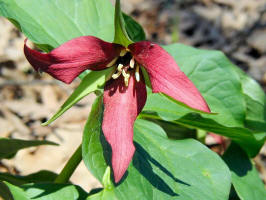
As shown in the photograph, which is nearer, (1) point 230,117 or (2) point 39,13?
(2) point 39,13

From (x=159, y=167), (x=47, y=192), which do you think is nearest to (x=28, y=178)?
(x=47, y=192)

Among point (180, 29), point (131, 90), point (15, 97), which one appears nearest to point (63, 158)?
point (15, 97)

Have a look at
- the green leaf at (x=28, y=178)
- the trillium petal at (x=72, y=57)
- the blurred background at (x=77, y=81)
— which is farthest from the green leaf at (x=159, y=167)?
the blurred background at (x=77, y=81)

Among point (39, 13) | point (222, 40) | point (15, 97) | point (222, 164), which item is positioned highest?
point (39, 13)

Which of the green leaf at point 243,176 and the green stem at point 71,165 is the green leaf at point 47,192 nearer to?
the green stem at point 71,165

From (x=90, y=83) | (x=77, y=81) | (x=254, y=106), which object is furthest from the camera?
(x=77, y=81)

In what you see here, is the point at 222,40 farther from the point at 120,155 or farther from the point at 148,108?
the point at 120,155

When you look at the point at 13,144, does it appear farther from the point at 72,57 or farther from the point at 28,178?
the point at 72,57

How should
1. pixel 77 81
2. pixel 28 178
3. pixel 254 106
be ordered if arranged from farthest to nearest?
pixel 77 81 < pixel 254 106 < pixel 28 178
